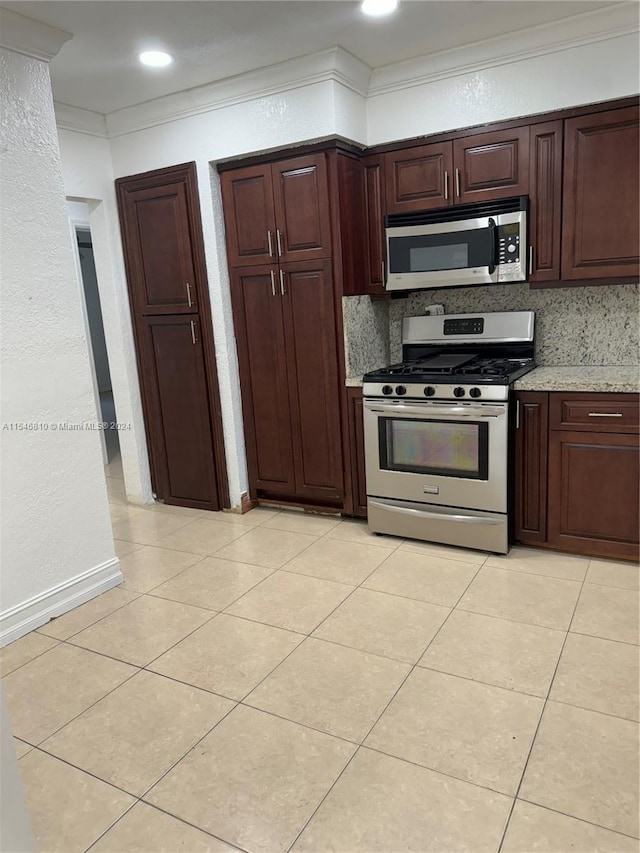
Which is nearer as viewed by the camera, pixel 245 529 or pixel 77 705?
pixel 77 705

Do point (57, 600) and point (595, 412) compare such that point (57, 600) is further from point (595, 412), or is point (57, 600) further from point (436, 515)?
point (595, 412)

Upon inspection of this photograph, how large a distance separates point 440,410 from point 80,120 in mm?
2754

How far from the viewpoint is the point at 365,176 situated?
136 inches

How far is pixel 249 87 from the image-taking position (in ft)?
10.8

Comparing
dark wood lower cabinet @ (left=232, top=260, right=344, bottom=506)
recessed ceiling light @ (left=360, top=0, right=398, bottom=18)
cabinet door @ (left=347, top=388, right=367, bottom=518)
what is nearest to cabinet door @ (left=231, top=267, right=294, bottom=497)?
dark wood lower cabinet @ (left=232, top=260, right=344, bottom=506)

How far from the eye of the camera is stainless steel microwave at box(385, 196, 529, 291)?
3105mm

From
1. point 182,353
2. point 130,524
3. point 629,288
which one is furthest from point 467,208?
point 130,524

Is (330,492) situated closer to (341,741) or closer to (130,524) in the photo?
(130,524)

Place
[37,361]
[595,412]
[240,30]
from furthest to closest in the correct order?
[595,412] → [240,30] → [37,361]

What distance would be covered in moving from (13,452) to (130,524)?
1469mm

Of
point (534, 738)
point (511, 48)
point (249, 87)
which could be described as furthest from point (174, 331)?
point (534, 738)

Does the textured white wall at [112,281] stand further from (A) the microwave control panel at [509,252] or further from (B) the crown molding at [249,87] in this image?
(A) the microwave control panel at [509,252]

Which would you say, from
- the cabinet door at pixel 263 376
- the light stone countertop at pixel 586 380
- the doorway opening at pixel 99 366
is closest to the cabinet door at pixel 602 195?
the light stone countertop at pixel 586 380

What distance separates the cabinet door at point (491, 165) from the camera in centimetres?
305
